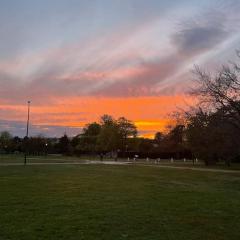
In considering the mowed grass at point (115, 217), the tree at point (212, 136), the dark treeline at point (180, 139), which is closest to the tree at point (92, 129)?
the dark treeline at point (180, 139)

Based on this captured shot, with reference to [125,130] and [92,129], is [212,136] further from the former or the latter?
[92,129]

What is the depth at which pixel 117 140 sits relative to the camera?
15362 centimetres

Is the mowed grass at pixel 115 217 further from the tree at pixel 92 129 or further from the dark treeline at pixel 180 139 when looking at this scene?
the tree at pixel 92 129

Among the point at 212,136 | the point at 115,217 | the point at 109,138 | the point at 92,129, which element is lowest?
the point at 115,217

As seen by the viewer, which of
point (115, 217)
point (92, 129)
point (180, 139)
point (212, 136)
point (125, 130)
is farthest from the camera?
point (92, 129)

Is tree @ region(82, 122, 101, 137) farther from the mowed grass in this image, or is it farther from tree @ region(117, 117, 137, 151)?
the mowed grass

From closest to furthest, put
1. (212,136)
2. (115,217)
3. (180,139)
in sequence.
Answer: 1. (115,217)
2. (212,136)
3. (180,139)

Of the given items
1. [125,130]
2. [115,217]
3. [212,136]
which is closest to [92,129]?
[125,130]

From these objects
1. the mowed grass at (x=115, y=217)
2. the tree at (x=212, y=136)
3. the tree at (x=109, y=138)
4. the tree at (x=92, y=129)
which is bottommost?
the mowed grass at (x=115, y=217)

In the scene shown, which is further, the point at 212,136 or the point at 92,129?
the point at 92,129

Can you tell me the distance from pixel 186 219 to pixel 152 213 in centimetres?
138

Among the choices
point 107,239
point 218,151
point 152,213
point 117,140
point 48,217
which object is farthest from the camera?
point 117,140

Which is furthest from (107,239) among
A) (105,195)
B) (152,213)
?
(105,195)

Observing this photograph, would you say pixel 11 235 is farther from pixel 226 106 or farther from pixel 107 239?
pixel 226 106
